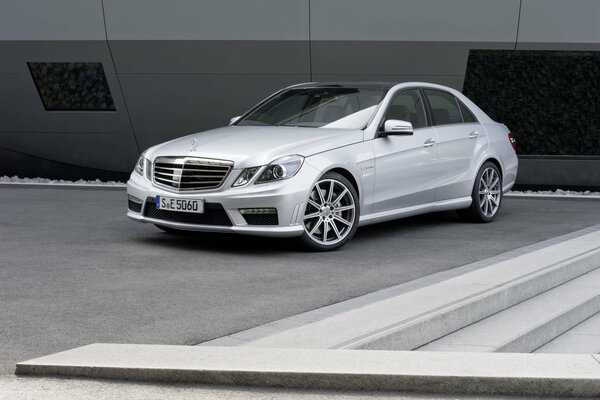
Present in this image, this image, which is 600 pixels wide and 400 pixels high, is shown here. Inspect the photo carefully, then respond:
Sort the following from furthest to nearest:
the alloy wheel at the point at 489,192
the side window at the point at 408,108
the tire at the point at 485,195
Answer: the alloy wheel at the point at 489,192 < the tire at the point at 485,195 < the side window at the point at 408,108

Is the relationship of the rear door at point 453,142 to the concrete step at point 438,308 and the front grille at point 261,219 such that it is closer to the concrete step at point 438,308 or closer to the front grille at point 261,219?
the concrete step at point 438,308

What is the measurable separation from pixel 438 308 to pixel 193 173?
3110mm

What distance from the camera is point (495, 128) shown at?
11.0m

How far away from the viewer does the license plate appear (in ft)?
27.1

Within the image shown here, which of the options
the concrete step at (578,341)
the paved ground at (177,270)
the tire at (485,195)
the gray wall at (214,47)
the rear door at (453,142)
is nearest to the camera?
the paved ground at (177,270)

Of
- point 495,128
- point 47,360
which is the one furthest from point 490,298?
point 495,128

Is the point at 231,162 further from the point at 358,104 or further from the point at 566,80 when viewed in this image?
the point at 566,80

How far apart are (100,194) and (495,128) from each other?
5.60 m

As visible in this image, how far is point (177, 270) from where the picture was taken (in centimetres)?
742

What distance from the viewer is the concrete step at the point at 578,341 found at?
6637 millimetres

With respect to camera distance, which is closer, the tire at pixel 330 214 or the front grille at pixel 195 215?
the front grille at pixel 195 215

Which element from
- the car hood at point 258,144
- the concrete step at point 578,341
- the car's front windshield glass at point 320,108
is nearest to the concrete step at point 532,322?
the concrete step at point 578,341

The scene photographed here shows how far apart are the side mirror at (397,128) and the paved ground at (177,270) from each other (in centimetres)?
101

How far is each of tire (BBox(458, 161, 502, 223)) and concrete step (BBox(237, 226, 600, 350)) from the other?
218 centimetres
